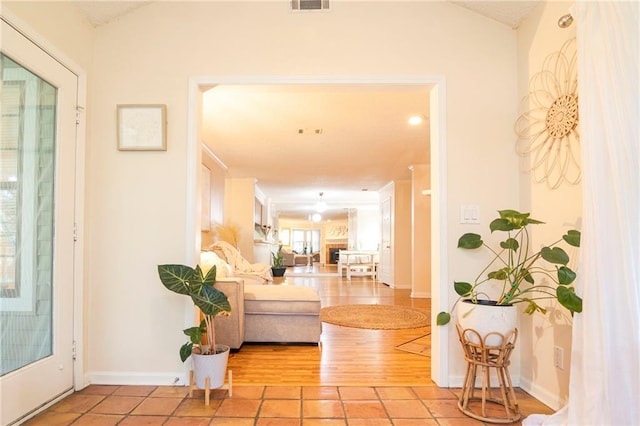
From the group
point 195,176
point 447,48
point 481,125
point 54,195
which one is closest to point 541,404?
point 481,125

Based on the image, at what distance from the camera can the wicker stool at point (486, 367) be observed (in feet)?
6.43

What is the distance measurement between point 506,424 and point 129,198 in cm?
252

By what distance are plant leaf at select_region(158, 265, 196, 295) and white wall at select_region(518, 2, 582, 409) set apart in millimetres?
2043

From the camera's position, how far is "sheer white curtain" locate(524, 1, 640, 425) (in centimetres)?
147

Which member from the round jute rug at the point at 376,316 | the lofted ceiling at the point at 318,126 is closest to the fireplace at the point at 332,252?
the lofted ceiling at the point at 318,126

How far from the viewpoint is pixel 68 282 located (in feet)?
7.32

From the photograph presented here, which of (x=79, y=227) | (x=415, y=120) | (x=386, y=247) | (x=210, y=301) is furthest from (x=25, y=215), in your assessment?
(x=386, y=247)

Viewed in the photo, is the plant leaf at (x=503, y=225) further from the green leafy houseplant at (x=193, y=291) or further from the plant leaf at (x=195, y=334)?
the plant leaf at (x=195, y=334)

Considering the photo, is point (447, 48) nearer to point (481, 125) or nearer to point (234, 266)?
point (481, 125)

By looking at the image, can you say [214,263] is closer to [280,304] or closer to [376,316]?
[280,304]

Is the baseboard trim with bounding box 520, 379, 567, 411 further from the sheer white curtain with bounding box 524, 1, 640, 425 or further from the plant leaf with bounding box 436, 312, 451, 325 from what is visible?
the plant leaf with bounding box 436, 312, 451, 325

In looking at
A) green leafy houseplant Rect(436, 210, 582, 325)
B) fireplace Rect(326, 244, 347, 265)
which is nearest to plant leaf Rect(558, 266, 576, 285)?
green leafy houseplant Rect(436, 210, 582, 325)

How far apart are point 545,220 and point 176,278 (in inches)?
83.7

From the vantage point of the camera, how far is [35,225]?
2.02 meters
